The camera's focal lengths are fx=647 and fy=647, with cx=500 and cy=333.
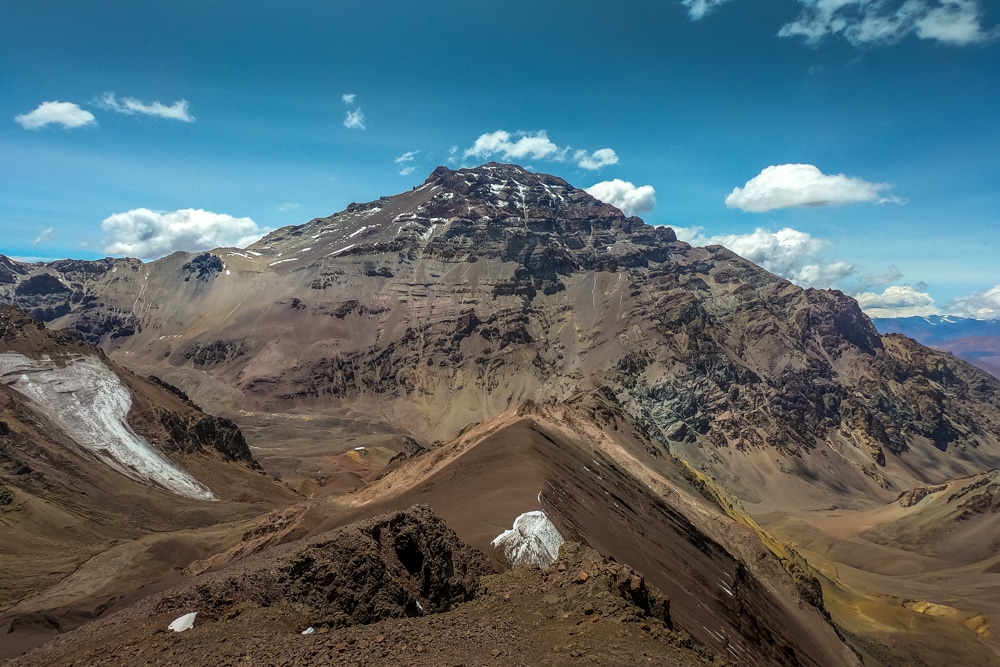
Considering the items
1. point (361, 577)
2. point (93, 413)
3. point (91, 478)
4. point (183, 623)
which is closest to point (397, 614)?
point (361, 577)

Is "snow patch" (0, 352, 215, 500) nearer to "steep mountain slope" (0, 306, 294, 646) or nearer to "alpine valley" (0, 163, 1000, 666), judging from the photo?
"steep mountain slope" (0, 306, 294, 646)

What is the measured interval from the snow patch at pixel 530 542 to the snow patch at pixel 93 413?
161 ft

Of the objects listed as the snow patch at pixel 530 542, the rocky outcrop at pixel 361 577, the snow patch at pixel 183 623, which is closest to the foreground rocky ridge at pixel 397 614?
the rocky outcrop at pixel 361 577

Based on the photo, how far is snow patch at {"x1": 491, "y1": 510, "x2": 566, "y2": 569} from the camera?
20531 mm

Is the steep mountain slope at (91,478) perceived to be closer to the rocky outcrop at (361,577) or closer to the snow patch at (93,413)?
the snow patch at (93,413)

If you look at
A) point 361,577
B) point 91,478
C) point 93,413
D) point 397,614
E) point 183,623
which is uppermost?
point 361,577

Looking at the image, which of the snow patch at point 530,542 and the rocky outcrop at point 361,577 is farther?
the snow patch at point 530,542

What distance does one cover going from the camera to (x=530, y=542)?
21.1 meters

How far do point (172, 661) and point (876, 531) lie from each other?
130095mm

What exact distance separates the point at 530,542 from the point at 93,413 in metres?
58.0

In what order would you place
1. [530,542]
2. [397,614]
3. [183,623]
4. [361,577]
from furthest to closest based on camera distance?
[530,542] → [361,577] → [397,614] → [183,623]

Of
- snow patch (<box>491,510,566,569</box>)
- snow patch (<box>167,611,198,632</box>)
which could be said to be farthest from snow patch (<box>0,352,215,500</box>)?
snow patch (<box>167,611,198,632</box>)

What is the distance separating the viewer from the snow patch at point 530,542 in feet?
67.4

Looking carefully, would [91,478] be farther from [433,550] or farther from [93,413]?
[433,550]
